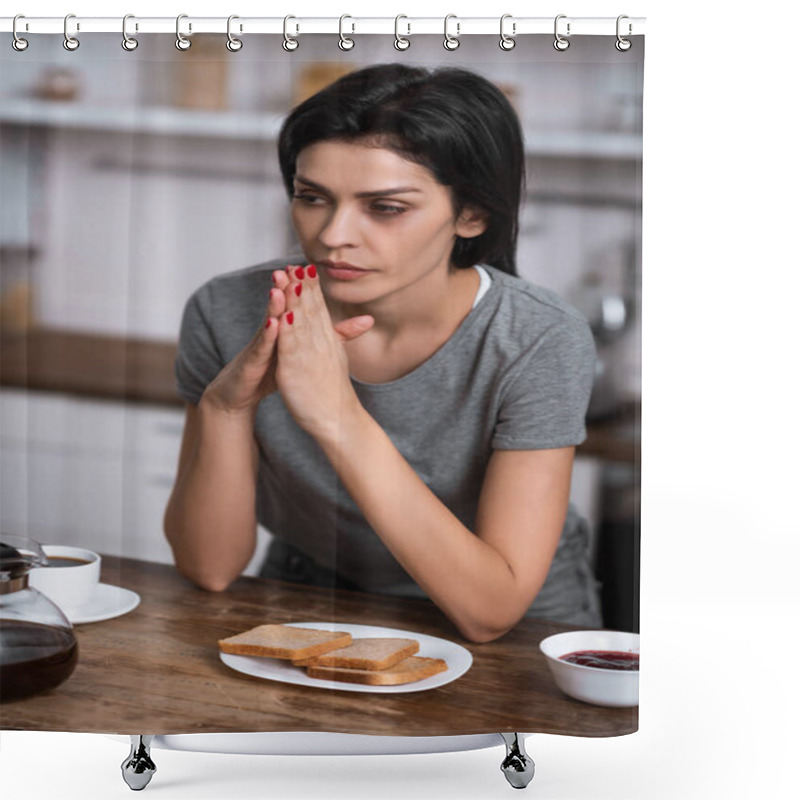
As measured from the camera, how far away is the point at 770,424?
2617 millimetres

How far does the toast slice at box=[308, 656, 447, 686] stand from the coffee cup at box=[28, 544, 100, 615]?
33 centimetres

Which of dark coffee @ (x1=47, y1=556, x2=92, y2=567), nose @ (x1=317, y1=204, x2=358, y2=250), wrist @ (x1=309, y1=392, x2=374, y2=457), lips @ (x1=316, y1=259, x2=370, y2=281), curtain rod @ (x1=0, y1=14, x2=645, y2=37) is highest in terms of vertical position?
curtain rod @ (x1=0, y1=14, x2=645, y2=37)

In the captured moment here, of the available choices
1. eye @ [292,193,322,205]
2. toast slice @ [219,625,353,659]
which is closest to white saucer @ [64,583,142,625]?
toast slice @ [219,625,353,659]

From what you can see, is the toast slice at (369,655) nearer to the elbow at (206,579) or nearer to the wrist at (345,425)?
the elbow at (206,579)

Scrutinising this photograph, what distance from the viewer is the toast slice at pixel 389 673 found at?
60.4 inches

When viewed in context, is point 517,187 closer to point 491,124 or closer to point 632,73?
point 491,124

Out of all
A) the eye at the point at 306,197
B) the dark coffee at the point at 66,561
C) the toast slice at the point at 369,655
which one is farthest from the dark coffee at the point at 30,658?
the eye at the point at 306,197

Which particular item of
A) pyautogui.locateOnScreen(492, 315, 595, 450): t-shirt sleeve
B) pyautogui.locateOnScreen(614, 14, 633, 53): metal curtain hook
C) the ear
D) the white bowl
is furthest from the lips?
the white bowl

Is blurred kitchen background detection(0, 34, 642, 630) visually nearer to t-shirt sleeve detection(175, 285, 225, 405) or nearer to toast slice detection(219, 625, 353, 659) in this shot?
t-shirt sleeve detection(175, 285, 225, 405)

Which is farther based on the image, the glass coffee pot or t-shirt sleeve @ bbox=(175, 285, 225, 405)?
t-shirt sleeve @ bbox=(175, 285, 225, 405)

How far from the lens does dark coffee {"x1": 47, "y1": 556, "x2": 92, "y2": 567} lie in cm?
163

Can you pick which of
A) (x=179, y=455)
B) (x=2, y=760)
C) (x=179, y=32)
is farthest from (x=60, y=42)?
(x=2, y=760)

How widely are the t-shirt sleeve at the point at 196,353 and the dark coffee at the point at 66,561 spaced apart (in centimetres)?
27

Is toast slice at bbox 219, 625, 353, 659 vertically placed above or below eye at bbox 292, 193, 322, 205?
below
